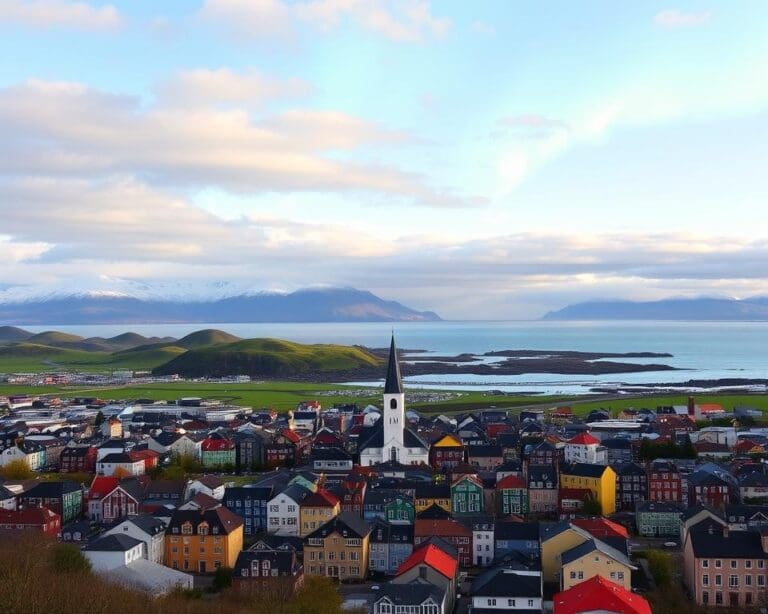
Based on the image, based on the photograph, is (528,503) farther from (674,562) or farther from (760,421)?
(760,421)

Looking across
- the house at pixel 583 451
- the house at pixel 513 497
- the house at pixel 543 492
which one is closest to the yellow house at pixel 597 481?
the house at pixel 543 492

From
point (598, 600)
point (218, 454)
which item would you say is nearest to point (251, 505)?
point (218, 454)

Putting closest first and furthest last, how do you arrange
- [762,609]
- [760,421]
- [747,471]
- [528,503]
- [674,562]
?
[762,609]
[674,562]
[528,503]
[747,471]
[760,421]

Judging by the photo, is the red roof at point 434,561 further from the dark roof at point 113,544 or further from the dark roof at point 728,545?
the dark roof at point 113,544

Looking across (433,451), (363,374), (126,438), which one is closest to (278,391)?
(363,374)

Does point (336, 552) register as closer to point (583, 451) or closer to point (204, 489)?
point (204, 489)
